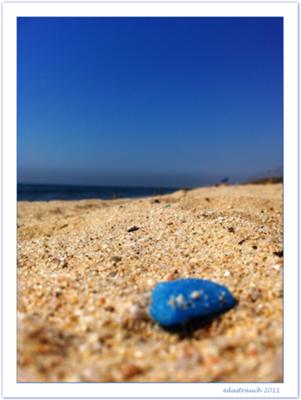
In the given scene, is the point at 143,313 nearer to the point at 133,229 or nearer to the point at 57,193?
the point at 133,229

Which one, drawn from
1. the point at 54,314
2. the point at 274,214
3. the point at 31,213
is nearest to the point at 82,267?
the point at 54,314

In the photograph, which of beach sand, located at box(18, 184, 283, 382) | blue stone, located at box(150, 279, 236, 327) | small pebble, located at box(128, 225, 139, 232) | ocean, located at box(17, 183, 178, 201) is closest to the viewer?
beach sand, located at box(18, 184, 283, 382)

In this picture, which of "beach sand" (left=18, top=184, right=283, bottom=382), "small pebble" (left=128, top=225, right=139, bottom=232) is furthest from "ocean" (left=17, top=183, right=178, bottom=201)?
"beach sand" (left=18, top=184, right=283, bottom=382)

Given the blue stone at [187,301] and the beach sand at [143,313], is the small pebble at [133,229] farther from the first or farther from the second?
the blue stone at [187,301]

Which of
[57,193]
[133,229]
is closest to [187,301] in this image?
[133,229]

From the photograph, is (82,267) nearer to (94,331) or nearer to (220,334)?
(94,331)

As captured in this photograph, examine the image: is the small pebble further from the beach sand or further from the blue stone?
the blue stone

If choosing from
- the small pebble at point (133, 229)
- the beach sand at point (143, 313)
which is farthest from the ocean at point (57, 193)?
the beach sand at point (143, 313)
